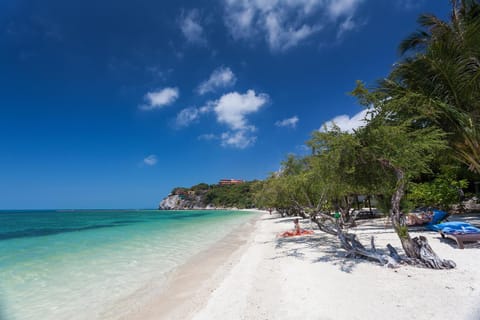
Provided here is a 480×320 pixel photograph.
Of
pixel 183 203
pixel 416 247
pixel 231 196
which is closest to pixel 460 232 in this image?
pixel 416 247

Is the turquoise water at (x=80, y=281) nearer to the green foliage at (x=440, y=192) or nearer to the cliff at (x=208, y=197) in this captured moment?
the green foliage at (x=440, y=192)

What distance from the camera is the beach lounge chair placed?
707 cm

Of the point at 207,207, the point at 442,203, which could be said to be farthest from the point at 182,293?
the point at 207,207

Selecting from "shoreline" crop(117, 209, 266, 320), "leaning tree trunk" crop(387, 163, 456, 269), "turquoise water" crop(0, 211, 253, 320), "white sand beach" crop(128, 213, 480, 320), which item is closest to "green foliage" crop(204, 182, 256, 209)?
"turquoise water" crop(0, 211, 253, 320)

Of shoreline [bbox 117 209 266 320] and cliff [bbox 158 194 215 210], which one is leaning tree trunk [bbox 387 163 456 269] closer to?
shoreline [bbox 117 209 266 320]

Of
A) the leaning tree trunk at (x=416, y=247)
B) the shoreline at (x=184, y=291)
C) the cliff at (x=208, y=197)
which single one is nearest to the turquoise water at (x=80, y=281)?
the shoreline at (x=184, y=291)

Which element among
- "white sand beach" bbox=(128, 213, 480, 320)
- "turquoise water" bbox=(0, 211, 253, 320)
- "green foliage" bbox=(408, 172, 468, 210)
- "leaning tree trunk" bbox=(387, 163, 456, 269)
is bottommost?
"turquoise water" bbox=(0, 211, 253, 320)

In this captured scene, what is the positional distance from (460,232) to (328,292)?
20.6 ft

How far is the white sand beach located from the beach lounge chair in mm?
253

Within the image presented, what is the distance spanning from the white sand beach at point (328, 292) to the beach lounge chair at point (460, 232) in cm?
25

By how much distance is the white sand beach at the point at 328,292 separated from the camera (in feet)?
12.2

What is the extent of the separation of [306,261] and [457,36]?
9523mm

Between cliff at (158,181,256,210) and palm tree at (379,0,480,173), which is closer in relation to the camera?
palm tree at (379,0,480,173)

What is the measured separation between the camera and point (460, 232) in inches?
301
